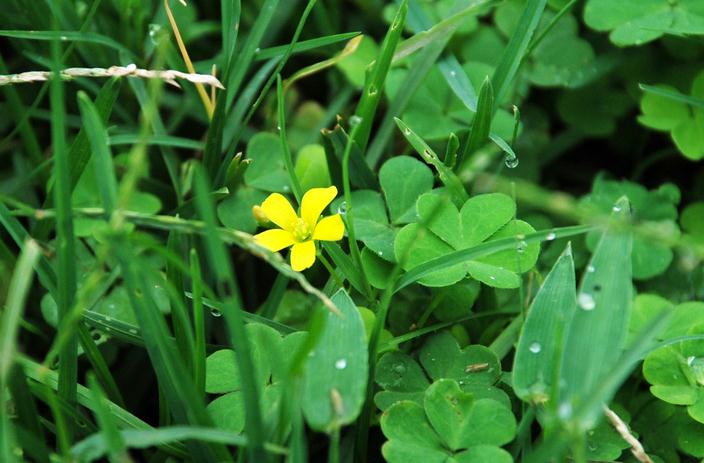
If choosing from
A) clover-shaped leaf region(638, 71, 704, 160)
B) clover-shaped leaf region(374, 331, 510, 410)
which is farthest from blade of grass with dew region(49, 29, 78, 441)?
clover-shaped leaf region(638, 71, 704, 160)

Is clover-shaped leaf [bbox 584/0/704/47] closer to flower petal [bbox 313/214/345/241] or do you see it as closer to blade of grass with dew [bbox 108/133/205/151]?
flower petal [bbox 313/214/345/241]

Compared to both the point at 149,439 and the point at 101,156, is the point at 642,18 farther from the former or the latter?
the point at 149,439

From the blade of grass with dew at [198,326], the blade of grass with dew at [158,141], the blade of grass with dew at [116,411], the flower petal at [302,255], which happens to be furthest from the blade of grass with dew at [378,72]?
the blade of grass with dew at [116,411]

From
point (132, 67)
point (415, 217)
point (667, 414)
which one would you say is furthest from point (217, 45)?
point (667, 414)

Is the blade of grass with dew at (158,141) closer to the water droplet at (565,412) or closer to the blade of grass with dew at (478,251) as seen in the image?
the blade of grass with dew at (478,251)

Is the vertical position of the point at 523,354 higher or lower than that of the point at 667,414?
higher

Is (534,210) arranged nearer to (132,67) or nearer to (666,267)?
(666,267)

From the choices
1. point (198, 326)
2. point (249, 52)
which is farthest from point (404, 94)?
point (198, 326)
